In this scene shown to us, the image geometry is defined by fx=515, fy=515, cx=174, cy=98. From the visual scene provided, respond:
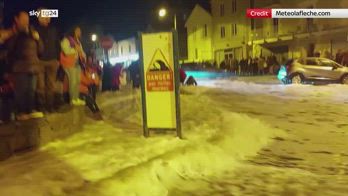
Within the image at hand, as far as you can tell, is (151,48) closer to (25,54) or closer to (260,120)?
(25,54)

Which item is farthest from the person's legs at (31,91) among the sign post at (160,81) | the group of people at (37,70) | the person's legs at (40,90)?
the sign post at (160,81)

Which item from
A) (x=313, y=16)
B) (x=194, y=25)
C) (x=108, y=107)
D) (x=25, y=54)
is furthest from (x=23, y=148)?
(x=194, y=25)

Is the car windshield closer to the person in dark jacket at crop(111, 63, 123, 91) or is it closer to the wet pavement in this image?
the wet pavement

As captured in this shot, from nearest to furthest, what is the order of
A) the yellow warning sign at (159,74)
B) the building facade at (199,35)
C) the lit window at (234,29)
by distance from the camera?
the yellow warning sign at (159,74) < the lit window at (234,29) < the building facade at (199,35)

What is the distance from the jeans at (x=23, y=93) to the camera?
8.69 m

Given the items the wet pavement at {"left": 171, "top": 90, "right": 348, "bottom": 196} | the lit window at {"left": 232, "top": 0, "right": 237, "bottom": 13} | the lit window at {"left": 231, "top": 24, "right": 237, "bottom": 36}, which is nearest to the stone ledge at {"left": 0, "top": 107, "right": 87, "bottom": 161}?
the wet pavement at {"left": 171, "top": 90, "right": 348, "bottom": 196}

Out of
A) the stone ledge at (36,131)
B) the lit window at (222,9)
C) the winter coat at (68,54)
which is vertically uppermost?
the lit window at (222,9)

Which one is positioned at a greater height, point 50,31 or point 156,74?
point 50,31

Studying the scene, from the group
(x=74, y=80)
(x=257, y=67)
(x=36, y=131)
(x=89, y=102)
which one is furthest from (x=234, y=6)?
(x=36, y=131)

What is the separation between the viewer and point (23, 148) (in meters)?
8.28

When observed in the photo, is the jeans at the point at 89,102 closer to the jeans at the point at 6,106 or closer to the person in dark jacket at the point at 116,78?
the jeans at the point at 6,106

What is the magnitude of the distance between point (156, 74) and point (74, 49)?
6.81 feet

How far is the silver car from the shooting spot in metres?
27.2

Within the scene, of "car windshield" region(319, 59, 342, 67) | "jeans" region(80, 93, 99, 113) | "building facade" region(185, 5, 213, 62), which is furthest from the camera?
"building facade" region(185, 5, 213, 62)
